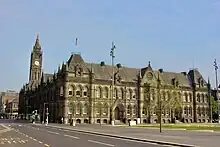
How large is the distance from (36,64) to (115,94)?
3208 inches

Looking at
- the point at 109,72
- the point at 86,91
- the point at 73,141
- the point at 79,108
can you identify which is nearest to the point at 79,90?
the point at 86,91

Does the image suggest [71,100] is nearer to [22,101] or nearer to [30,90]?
[30,90]

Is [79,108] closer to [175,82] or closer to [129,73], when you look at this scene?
[129,73]

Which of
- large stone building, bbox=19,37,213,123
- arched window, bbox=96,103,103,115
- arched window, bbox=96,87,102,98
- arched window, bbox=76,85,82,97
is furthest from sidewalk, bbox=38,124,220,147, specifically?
arched window, bbox=96,87,102,98

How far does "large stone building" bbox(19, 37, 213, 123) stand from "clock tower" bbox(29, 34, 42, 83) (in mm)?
41687

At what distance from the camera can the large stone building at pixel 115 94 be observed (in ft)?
299

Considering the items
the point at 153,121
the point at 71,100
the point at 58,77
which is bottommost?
the point at 153,121

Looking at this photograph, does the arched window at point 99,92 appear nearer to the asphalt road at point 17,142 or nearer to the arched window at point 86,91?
the arched window at point 86,91

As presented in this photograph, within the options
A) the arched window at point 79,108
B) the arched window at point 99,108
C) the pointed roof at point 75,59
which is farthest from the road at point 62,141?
the pointed roof at point 75,59

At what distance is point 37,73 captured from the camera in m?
164

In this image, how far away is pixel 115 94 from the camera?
98562 millimetres

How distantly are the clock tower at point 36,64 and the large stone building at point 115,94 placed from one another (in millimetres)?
41687

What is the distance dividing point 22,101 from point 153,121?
288 feet

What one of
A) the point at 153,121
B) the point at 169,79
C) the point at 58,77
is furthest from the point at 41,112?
the point at 169,79
